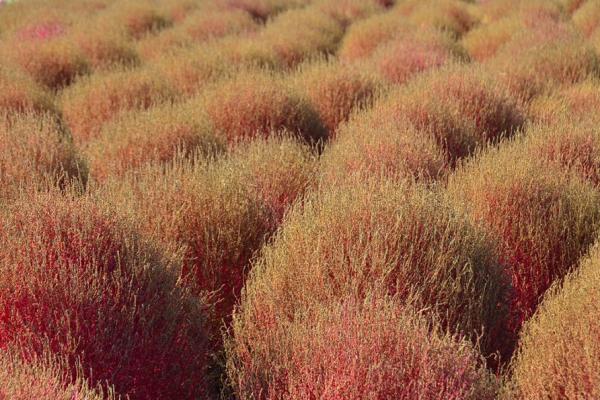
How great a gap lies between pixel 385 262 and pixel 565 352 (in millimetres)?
797

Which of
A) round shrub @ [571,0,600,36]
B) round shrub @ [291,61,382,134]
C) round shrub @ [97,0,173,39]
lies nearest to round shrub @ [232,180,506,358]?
round shrub @ [291,61,382,134]

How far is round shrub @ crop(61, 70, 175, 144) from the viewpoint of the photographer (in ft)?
19.5

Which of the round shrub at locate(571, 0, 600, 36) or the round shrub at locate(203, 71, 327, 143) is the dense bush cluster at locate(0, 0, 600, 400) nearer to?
the round shrub at locate(203, 71, 327, 143)

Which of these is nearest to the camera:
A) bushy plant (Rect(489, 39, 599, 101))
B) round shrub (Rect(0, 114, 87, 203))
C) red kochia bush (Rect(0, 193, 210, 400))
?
red kochia bush (Rect(0, 193, 210, 400))

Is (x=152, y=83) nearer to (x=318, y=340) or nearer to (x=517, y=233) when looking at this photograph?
(x=517, y=233)

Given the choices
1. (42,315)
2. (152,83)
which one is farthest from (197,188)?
(152,83)

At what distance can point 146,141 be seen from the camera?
188 inches

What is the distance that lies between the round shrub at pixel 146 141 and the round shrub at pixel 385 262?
1719 millimetres

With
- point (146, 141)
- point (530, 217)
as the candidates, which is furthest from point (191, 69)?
point (530, 217)

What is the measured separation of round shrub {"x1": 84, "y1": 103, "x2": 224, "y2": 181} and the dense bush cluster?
20mm

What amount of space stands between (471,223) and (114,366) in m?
1.66

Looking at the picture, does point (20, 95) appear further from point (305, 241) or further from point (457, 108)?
point (305, 241)

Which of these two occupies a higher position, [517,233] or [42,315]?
[42,315]

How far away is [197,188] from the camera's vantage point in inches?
142
